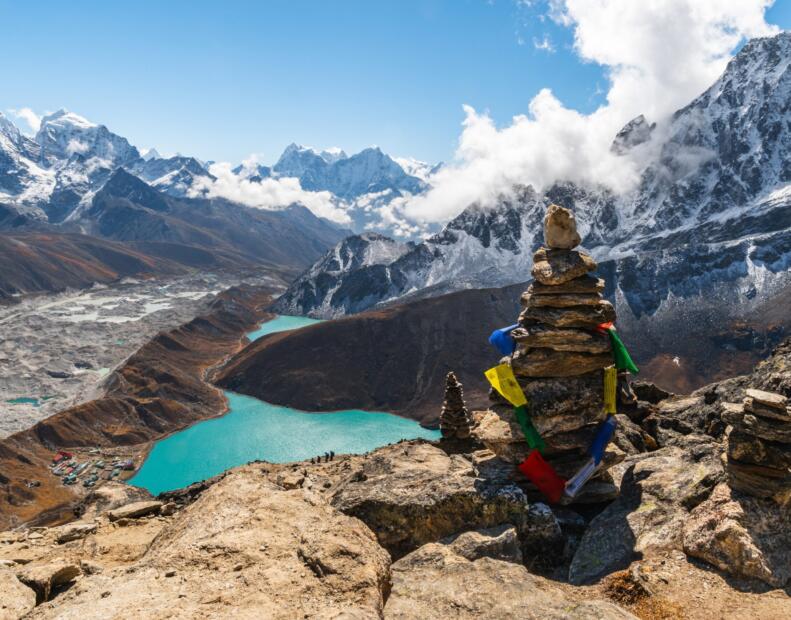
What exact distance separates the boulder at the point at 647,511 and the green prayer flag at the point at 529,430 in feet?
8.99

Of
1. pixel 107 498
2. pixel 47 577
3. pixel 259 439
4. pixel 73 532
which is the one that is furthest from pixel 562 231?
pixel 259 439

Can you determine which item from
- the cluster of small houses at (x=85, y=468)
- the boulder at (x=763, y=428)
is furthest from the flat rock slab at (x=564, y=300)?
the cluster of small houses at (x=85, y=468)

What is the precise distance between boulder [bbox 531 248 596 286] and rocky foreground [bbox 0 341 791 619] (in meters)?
6.33

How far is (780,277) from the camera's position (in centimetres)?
17012

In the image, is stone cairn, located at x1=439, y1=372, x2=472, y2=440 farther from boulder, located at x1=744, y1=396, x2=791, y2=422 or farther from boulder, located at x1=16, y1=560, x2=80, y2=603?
boulder, located at x1=16, y1=560, x2=80, y2=603

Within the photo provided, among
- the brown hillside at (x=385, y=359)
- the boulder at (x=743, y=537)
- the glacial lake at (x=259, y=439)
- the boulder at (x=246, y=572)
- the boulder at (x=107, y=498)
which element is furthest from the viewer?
the brown hillside at (x=385, y=359)

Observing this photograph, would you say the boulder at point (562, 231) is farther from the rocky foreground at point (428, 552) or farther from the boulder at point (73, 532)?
the boulder at point (73, 532)

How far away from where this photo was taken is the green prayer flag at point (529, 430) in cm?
1731

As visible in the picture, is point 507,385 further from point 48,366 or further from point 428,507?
point 48,366

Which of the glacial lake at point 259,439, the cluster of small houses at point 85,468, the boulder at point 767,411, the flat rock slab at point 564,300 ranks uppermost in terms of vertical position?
the flat rock slab at point 564,300

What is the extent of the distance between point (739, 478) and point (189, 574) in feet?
45.2

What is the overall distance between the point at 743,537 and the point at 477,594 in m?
6.73

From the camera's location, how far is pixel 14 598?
9719mm

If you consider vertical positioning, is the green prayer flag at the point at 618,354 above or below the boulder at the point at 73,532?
above
